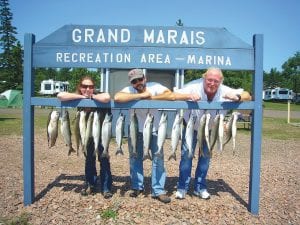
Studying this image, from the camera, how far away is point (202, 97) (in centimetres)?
621

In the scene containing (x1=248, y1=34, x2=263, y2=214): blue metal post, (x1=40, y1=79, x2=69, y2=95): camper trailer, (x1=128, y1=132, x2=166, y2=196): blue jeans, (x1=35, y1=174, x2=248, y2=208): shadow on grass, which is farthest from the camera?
(x1=40, y1=79, x2=69, y2=95): camper trailer

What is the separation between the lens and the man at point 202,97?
5.94 m

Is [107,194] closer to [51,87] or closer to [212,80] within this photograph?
[212,80]

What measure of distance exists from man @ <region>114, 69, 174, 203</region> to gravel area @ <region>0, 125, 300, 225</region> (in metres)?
0.21

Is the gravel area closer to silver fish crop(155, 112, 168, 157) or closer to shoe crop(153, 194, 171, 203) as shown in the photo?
shoe crop(153, 194, 171, 203)

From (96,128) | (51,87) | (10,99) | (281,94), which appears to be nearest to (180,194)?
(96,128)

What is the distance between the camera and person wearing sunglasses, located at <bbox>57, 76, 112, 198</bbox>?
592 cm

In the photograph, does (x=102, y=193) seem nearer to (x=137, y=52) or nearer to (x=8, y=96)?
(x=137, y=52)

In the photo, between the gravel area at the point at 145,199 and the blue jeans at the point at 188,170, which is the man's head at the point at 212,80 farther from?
the gravel area at the point at 145,199

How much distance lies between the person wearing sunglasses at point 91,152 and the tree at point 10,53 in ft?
158

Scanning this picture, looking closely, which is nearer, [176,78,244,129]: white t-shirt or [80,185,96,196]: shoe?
[176,78,244,129]: white t-shirt

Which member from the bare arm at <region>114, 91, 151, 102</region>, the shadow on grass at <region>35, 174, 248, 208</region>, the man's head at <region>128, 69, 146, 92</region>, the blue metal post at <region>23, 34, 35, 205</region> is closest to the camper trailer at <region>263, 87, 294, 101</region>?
the shadow on grass at <region>35, 174, 248, 208</region>

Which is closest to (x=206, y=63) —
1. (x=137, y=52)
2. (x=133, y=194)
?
(x=137, y=52)

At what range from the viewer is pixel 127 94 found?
5918 mm
